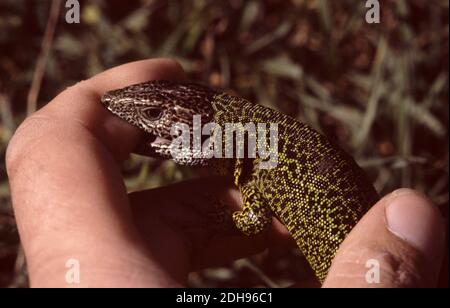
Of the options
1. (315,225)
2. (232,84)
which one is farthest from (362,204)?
(232,84)

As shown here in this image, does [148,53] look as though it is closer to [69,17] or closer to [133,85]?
[69,17]

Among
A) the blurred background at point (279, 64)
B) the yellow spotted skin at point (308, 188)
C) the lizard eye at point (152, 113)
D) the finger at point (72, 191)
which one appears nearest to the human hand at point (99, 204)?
the finger at point (72, 191)

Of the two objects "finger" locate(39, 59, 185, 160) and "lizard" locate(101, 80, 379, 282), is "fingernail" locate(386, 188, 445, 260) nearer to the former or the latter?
"lizard" locate(101, 80, 379, 282)

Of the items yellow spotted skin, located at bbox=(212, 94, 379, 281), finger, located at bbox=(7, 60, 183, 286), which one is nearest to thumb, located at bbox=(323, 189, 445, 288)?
yellow spotted skin, located at bbox=(212, 94, 379, 281)

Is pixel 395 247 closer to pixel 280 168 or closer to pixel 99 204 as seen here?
pixel 280 168

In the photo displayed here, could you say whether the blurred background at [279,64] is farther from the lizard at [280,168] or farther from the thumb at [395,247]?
the thumb at [395,247]

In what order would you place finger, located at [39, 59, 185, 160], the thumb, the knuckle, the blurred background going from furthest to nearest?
the blurred background → finger, located at [39, 59, 185, 160] → the knuckle → the thumb
